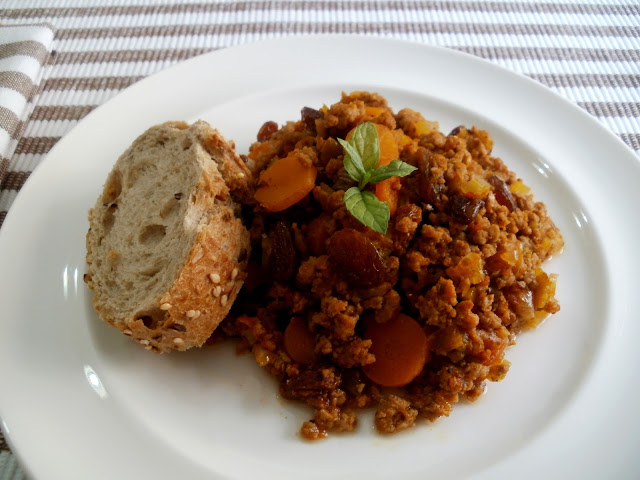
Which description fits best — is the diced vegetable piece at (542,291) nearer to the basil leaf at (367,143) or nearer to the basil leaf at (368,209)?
the basil leaf at (368,209)

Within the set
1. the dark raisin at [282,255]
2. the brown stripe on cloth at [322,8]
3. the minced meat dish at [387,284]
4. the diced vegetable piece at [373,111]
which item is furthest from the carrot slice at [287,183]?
the brown stripe on cloth at [322,8]

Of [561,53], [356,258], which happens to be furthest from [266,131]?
[561,53]

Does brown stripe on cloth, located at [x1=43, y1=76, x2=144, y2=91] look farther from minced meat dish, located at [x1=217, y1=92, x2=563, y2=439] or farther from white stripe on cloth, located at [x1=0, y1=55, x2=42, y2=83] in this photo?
minced meat dish, located at [x1=217, y1=92, x2=563, y2=439]

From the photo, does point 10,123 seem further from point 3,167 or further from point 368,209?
point 368,209

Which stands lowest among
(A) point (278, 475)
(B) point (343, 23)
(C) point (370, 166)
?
(A) point (278, 475)

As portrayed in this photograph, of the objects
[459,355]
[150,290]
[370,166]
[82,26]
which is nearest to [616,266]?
[459,355]

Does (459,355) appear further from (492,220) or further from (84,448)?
(84,448)

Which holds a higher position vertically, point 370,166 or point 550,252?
point 370,166
